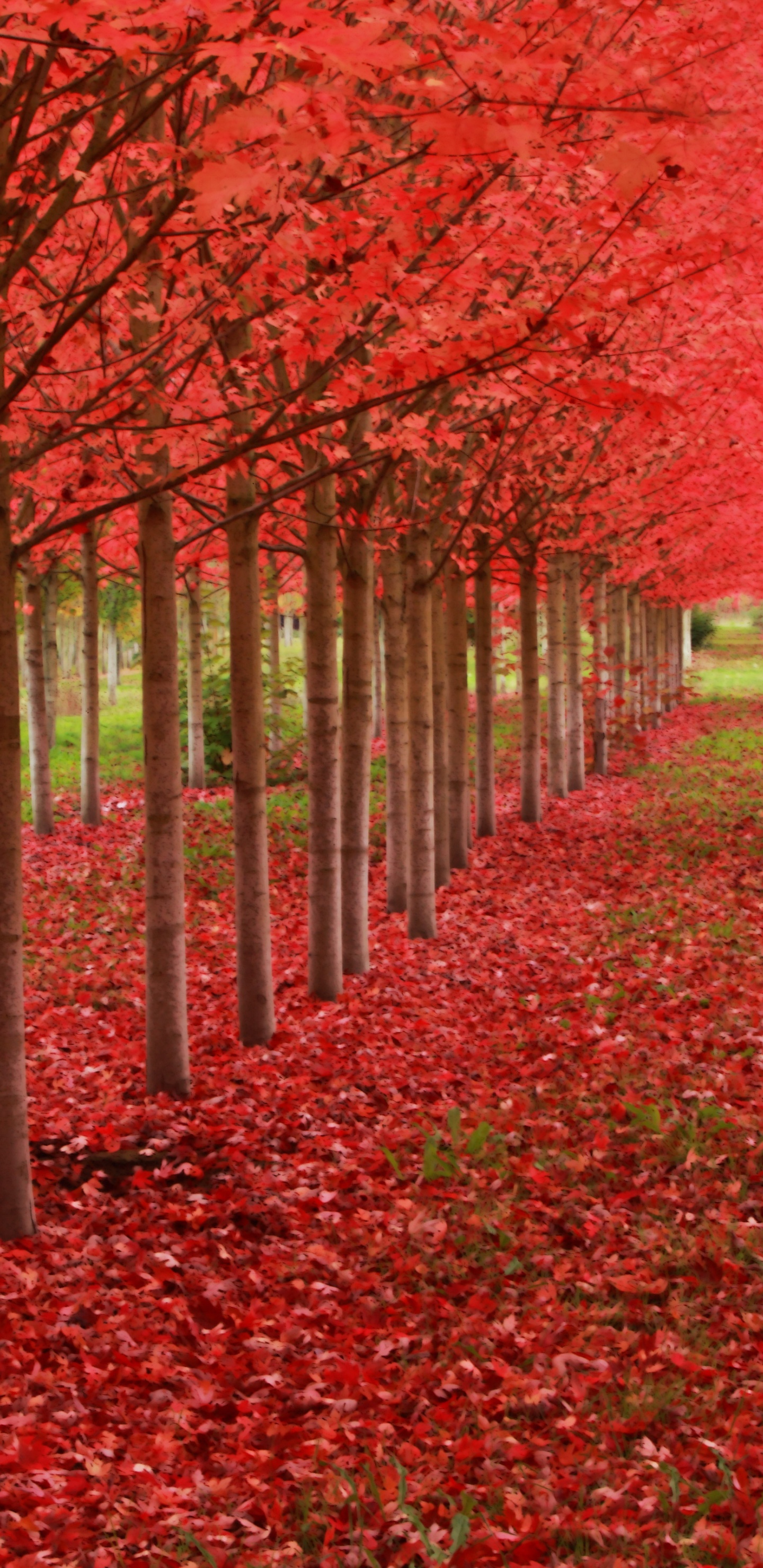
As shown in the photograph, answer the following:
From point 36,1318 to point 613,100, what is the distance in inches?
227

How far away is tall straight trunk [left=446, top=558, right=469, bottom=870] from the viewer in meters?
13.7

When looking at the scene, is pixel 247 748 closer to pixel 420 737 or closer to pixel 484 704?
pixel 420 737

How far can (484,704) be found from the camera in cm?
1590

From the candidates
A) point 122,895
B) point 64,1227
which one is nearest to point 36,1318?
point 64,1227

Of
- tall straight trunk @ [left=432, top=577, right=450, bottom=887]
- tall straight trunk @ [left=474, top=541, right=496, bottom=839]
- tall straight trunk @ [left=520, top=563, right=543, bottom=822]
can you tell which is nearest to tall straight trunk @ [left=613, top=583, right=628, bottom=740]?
tall straight trunk @ [left=520, top=563, right=543, bottom=822]

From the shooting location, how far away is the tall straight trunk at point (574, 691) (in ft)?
66.0

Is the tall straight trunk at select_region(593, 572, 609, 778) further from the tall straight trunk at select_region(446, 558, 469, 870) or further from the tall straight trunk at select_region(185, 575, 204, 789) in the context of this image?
the tall straight trunk at select_region(446, 558, 469, 870)

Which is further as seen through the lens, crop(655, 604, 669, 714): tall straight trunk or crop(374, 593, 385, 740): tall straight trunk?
crop(655, 604, 669, 714): tall straight trunk

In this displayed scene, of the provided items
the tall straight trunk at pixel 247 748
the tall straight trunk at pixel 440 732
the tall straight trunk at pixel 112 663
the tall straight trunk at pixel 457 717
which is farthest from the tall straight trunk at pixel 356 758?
the tall straight trunk at pixel 112 663

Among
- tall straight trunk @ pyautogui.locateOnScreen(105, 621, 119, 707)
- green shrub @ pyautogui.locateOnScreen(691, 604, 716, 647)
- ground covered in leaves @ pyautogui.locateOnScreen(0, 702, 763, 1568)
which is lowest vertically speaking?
ground covered in leaves @ pyautogui.locateOnScreen(0, 702, 763, 1568)

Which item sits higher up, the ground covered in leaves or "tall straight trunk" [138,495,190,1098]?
"tall straight trunk" [138,495,190,1098]

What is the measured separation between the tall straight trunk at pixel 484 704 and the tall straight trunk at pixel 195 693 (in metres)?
4.93

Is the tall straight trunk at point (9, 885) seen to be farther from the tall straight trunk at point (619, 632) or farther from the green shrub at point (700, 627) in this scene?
the green shrub at point (700, 627)

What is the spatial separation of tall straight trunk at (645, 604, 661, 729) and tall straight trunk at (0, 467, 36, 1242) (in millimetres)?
24978
